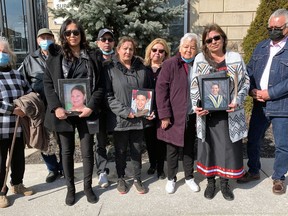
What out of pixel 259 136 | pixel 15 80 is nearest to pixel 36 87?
pixel 15 80

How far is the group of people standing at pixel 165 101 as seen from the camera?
2969mm

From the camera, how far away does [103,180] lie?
3613mm

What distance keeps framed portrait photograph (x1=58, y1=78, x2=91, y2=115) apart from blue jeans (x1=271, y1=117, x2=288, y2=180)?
231 cm

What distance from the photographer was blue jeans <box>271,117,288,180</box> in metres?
3.20

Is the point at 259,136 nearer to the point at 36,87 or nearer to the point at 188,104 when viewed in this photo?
the point at 188,104

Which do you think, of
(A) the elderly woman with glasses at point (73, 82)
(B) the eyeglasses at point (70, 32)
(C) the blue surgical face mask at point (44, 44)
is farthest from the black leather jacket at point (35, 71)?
(B) the eyeglasses at point (70, 32)

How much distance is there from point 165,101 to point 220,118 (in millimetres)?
686

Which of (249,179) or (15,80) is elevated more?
(15,80)

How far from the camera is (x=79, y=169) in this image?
425 centimetres

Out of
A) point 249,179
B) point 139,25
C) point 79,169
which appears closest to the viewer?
point 249,179

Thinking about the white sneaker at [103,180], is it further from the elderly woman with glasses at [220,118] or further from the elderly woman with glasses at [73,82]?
the elderly woman with glasses at [220,118]

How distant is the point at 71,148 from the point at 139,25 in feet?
8.69

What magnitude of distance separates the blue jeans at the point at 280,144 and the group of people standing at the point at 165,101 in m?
0.01

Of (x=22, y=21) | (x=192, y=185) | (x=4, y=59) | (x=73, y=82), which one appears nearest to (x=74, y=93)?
(x=73, y=82)
